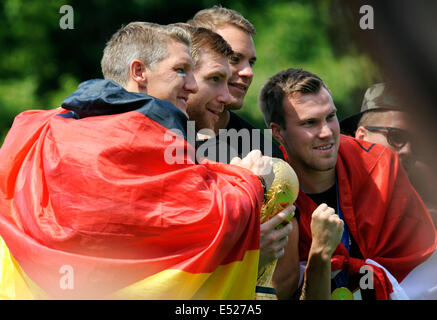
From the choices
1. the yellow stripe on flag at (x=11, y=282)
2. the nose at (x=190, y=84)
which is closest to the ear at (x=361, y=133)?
the nose at (x=190, y=84)

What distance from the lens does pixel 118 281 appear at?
191cm

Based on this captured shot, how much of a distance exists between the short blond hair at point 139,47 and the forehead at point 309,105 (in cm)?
84

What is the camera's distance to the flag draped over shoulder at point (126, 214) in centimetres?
191

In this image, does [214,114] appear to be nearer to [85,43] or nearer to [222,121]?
[222,121]

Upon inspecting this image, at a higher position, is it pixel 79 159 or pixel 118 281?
pixel 79 159

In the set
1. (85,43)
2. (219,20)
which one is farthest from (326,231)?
(85,43)

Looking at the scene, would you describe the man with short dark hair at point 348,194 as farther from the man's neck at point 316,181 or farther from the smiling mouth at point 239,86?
the smiling mouth at point 239,86

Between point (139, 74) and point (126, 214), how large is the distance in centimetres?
75

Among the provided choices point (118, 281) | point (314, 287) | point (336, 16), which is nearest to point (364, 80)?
point (336, 16)

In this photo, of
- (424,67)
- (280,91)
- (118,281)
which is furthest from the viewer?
(280,91)

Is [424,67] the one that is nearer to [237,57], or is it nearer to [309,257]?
[309,257]

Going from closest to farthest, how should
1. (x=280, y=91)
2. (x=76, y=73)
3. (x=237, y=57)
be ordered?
(x=280, y=91) → (x=237, y=57) → (x=76, y=73)

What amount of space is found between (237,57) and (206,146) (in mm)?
926

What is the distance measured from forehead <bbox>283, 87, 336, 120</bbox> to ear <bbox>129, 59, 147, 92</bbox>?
39.0 inches
